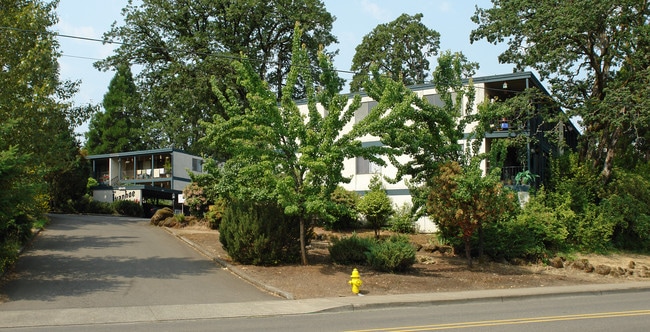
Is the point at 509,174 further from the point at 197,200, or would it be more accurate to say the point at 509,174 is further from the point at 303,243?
the point at 197,200

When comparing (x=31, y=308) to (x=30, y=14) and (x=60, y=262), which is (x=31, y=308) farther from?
(x=30, y=14)

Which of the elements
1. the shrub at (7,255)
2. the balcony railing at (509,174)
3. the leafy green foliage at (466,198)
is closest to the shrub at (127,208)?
the shrub at (7,255)

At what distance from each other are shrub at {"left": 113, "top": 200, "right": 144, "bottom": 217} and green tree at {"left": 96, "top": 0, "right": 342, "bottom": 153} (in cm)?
674

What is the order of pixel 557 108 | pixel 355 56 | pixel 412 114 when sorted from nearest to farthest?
pixel 412 114, pixel 557 108, pixel 355 56

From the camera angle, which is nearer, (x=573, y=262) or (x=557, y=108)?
(x=573, y=262)

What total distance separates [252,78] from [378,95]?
4.46m

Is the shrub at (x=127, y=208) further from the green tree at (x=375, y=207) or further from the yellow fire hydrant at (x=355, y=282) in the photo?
the yellow fire hydrant at (x=355, y=282)

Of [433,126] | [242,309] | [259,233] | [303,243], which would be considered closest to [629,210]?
[433,126]

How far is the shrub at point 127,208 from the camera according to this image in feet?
137

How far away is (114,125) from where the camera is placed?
234 ft

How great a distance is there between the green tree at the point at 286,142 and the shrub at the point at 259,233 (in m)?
0.61

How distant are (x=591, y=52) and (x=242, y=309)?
21381 millimetres

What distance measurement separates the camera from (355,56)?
51.9 metres

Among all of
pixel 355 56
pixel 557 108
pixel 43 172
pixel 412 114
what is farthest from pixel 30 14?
pixel 355 56
